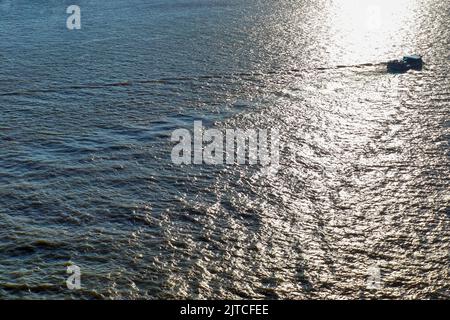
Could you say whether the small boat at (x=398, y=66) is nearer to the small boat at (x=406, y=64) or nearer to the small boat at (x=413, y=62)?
the small boat at (x=406, y=64)

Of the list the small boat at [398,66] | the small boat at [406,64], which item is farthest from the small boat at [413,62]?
the small boat at [398,66]

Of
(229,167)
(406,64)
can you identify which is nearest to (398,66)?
(406,64)

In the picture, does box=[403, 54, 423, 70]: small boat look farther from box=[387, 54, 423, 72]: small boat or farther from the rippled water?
the rippled water

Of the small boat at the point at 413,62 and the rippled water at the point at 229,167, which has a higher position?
the small boat at the point at 413,62

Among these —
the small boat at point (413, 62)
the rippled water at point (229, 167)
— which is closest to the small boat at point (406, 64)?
the small boat at point (413, 62)

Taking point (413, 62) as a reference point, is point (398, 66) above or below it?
below

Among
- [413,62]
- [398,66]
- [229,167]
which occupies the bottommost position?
[229,167]

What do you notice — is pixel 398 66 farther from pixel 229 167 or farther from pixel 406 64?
pixel 229 167

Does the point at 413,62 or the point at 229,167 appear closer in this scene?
the point at 229,167

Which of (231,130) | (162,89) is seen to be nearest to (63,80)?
(162,89)

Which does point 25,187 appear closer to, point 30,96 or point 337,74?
point 30,96

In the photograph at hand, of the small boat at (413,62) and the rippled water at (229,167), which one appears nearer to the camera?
the rippled water at (229,167)
